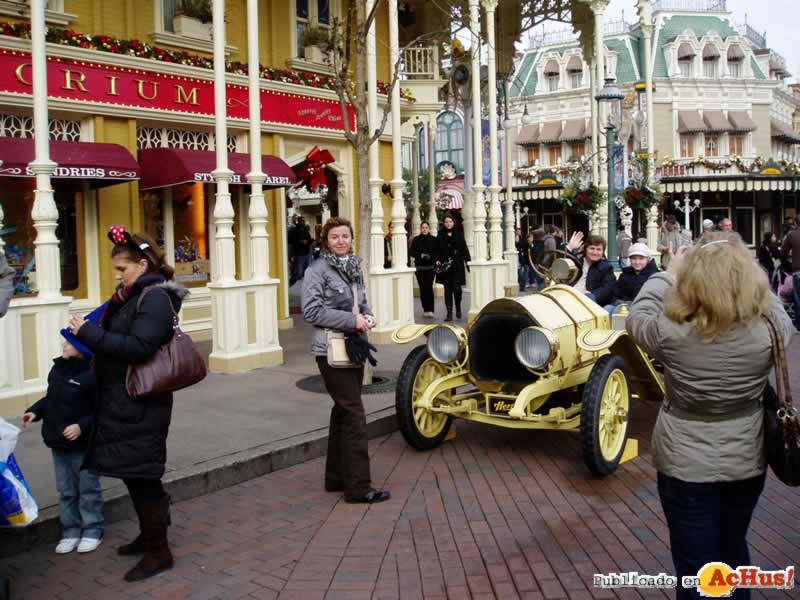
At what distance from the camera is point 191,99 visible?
1180 cm

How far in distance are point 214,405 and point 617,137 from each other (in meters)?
9.81

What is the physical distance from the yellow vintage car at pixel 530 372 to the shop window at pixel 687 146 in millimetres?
46864

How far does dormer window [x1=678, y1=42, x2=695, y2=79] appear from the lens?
52.3m

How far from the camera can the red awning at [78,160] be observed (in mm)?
9492

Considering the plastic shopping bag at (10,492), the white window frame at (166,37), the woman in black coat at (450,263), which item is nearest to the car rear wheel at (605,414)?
the plastic shopping bag at (10,492)

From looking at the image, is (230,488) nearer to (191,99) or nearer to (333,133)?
(191,99)

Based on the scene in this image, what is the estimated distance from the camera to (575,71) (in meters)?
52.9

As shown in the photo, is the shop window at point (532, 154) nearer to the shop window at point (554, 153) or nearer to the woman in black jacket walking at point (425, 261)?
the shop window at point (554, 153)

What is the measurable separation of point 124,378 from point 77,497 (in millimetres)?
955

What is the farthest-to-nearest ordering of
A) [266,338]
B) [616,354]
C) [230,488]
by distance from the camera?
[266,338] < [616,354] < [230,488]

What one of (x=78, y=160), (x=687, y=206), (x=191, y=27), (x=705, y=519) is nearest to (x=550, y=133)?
(x=687, y=206)

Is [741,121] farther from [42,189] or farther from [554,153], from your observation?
[42,189]

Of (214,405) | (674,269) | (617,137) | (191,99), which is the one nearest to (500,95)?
(617,137)

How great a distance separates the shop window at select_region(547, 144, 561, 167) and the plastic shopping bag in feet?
163
